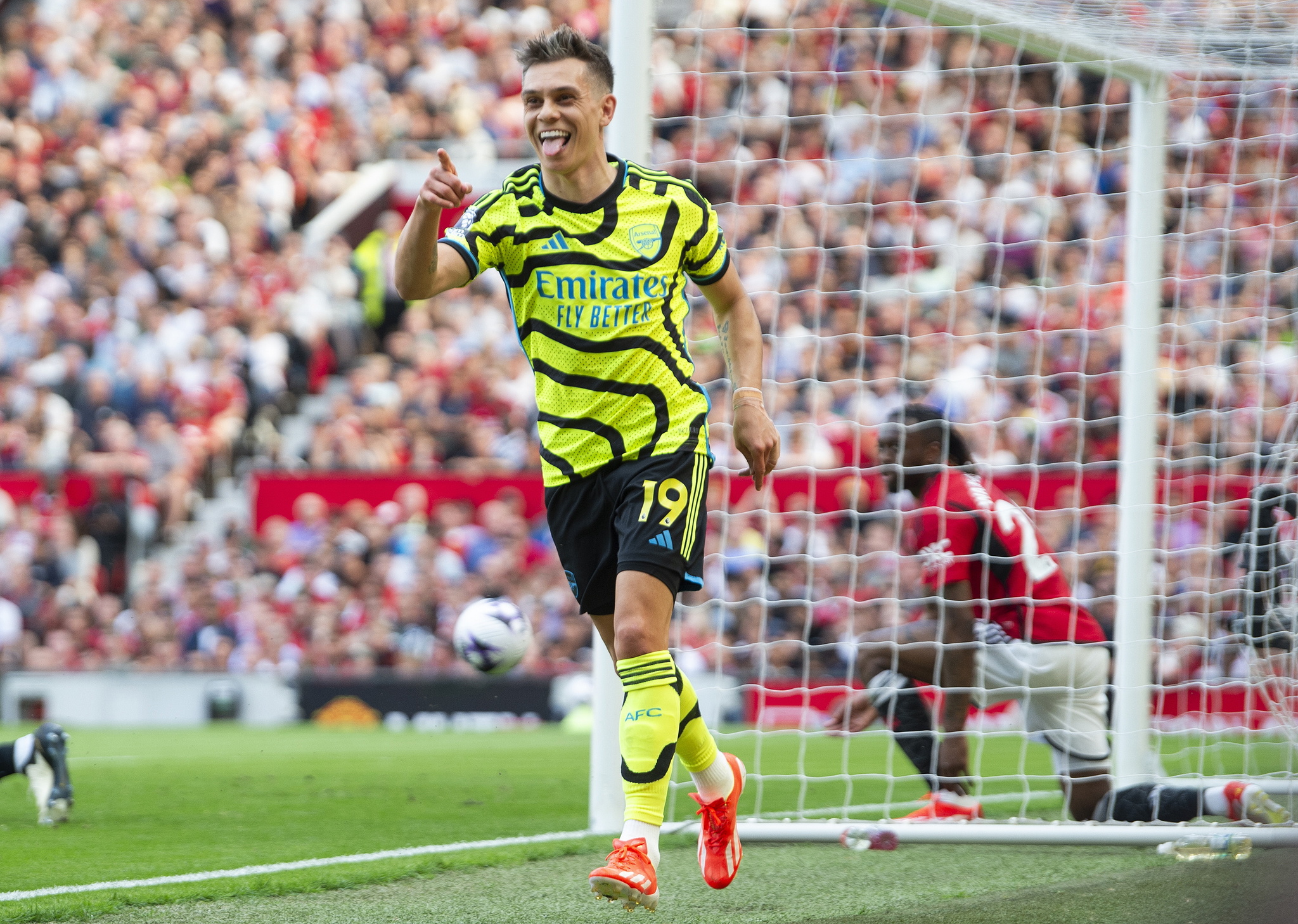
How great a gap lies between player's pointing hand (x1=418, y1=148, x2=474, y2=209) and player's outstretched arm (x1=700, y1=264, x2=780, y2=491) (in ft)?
2.97

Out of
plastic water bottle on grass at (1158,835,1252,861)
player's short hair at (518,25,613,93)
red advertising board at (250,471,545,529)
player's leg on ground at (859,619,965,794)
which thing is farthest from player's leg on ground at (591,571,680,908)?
red advertising board at (250,471,545,529)

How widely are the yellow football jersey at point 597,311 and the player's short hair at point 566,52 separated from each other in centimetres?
28

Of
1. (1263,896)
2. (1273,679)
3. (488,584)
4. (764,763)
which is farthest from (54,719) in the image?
(1263,896)

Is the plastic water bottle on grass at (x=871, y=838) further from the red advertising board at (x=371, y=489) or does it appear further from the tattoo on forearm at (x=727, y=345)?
the red advertising board at (x=371, y=489)

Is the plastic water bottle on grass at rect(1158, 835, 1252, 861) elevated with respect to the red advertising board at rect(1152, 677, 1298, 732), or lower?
elevated

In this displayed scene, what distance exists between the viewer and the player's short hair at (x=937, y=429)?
271 inches

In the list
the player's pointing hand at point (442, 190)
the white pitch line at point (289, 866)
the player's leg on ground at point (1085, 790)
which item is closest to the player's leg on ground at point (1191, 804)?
the player's leg on ground at point (1085, 790)

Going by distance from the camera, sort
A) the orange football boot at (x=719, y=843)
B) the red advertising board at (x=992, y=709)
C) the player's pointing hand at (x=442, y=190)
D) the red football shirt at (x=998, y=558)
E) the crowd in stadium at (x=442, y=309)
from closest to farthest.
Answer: the player's pointing hand at (x=442, y=190) → the orange football boot at (x=719, y=843) → the red football shirt at (x=998, y=558) → the red advertising board at (x=992, y=709) → the crowd in stadium at (x=442, y=309)

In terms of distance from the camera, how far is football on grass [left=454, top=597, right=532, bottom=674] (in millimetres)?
6992

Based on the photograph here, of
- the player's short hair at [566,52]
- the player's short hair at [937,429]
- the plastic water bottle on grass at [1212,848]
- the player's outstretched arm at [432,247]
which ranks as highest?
the player's short hair at [566,52]

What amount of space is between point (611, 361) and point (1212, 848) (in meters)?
2.91

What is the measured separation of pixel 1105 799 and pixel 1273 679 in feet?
3.42

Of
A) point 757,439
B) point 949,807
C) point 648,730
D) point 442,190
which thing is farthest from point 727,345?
point 949,807

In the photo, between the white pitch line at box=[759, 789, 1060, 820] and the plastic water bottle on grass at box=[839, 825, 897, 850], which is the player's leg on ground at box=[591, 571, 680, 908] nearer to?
the plastic water bottle on grass at box=[839, 825, 897, 850]
